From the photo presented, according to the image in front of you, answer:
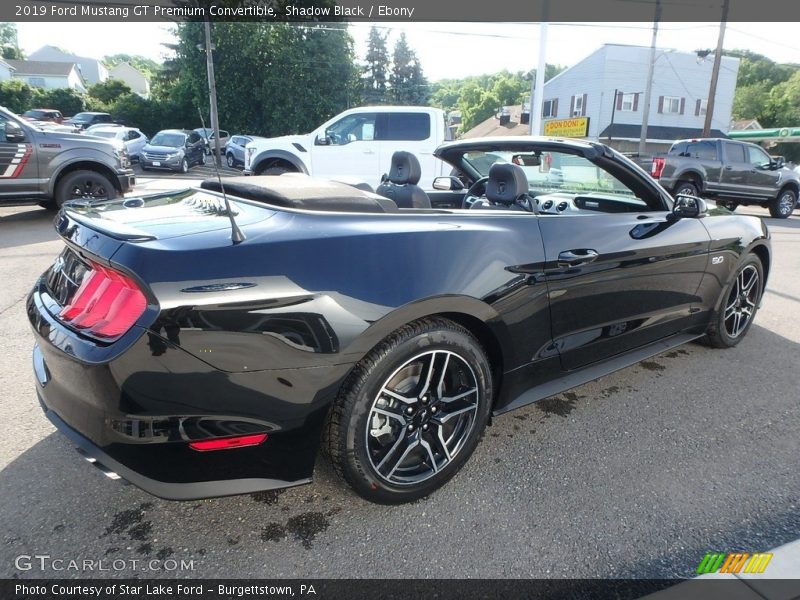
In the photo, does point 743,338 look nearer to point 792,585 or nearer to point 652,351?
point 652,351

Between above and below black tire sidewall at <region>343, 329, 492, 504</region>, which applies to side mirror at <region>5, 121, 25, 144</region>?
above

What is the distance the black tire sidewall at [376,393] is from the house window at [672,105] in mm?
40375

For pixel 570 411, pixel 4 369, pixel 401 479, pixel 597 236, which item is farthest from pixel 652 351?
pixel 4 369

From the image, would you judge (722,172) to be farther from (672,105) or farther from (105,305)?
(672,105)

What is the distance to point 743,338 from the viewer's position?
429cm

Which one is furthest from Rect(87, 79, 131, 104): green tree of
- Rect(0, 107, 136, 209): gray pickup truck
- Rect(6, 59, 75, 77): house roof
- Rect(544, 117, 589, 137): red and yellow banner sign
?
Rect(0, 107, 136, 209): gray pickup truck

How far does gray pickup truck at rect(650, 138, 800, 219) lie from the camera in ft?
44.0

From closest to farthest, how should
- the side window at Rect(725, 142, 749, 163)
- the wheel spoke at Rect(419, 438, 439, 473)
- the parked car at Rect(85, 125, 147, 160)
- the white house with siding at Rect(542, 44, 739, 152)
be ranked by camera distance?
the wheel spoke at Rect(419, 438, 439, 473) < the side window at Rect(725, 142, 749, 163) < the parked car at Rect(85, 125, 147, 160) < the white house with siding at Rect(542, 44, 739, 152)

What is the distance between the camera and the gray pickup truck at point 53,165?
302 inches

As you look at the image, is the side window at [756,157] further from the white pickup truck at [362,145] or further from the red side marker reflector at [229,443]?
the red side marker reflector at [229,443]

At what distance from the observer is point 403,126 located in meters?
11.2

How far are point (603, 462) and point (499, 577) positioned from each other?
0.97m

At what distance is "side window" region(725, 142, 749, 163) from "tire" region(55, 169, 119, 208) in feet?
45.8

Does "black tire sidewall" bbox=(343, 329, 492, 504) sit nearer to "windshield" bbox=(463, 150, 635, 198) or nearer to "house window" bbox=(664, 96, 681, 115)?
"windshield" bbox=(463, 150, 635, 198)
